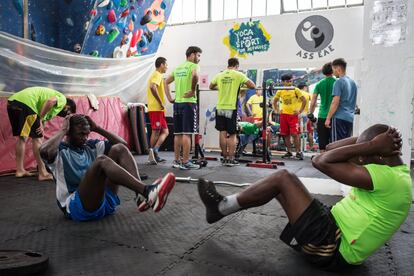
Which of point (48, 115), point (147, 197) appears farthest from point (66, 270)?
point (48, 115)

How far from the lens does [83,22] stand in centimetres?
541

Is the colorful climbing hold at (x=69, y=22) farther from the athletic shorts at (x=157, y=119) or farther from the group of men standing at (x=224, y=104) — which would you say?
the athletic shorts at (x=157, y=119)

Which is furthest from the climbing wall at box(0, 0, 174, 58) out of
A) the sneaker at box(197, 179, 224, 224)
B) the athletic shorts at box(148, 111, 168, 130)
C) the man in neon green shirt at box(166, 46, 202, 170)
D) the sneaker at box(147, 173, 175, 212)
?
the sneaker at box(197, 179, 224, 224)

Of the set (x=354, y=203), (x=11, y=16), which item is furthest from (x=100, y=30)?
(x=354, y=203)

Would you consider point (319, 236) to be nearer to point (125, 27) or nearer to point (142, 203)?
point (142, 203)

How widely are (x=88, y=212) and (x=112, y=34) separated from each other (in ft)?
14.0

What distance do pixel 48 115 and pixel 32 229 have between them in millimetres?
Result: 2100

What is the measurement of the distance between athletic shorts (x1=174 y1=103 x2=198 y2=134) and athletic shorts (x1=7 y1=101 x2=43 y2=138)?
179 cm

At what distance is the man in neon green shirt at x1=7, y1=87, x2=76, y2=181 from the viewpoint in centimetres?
400

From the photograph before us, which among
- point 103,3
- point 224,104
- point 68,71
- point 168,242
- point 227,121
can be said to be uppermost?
point 103,3

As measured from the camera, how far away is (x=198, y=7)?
834 centimetres

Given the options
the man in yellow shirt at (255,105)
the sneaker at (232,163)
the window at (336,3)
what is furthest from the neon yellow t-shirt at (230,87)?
the window at (336,3)

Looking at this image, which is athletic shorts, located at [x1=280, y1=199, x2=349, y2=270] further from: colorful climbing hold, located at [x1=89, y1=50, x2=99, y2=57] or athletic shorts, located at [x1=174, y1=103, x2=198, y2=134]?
colorful climbing hold, located at [x1=89, y1=50, x2=99, y2=57]

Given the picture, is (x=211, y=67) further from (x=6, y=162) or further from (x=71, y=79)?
(x=6, y=162)
